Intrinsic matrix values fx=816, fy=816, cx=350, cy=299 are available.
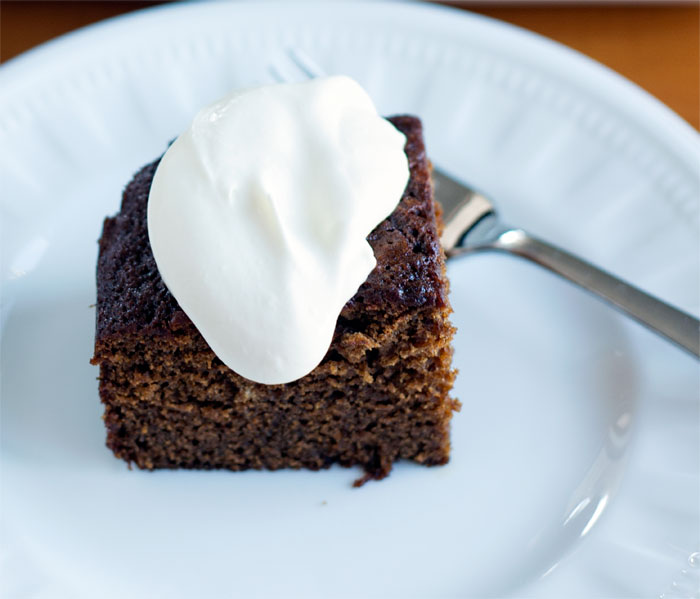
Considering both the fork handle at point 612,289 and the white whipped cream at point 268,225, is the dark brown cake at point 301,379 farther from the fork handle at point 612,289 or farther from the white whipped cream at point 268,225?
the fork handle at point 612,289

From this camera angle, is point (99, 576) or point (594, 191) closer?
point (99, 576)

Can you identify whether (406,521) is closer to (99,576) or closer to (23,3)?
(99,576)

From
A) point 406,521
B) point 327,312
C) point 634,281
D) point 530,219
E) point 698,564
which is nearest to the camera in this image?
point 327,312

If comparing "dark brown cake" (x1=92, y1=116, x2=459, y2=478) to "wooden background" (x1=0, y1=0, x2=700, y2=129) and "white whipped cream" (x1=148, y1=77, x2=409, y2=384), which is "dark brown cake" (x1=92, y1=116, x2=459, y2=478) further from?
"wooden background" (x1=0, y1=0, x2=700, y2=129)

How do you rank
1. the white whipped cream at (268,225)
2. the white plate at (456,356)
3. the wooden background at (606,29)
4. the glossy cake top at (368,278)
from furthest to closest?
the wooden background at (606,29) < the white plate at (456,356) < the glossy cake top at (368,278) < the white whipped cream at (268,225)

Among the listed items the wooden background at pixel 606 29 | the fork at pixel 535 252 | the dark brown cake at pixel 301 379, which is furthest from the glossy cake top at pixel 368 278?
the wooden background at pixel 606 29

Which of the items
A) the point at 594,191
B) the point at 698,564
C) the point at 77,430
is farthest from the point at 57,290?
the point at 698,564
